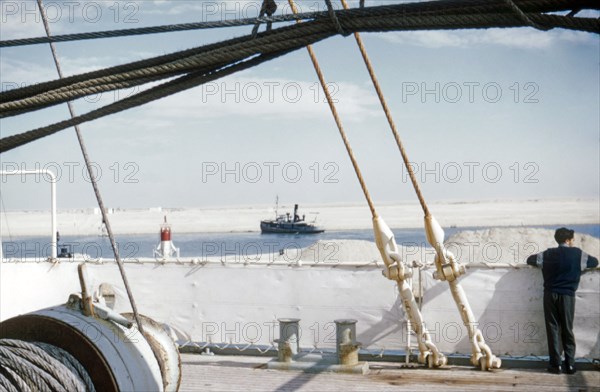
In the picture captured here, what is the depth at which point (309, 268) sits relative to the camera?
998 cm

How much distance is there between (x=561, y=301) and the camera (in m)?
8.67

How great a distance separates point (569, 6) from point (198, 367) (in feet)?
25.9

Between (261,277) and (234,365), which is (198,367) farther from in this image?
(261,277)

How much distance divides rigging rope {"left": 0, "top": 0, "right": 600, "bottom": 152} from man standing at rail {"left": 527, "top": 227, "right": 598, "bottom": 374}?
667 cm

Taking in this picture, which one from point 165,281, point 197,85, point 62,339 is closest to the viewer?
point 197,85

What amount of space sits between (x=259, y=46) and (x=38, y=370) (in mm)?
2132

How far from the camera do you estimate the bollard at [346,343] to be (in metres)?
9.02

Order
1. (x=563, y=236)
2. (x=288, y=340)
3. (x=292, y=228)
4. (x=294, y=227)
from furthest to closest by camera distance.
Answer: (x=292, y=228) < (x=294, y=227) < (x=288, y=340) < (x=563, y=236)

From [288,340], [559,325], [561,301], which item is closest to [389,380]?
[288,340]

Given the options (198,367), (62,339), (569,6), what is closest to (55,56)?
(62,339)

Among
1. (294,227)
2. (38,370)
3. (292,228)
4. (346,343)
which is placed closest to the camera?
(38,370)

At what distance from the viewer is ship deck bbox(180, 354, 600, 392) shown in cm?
809

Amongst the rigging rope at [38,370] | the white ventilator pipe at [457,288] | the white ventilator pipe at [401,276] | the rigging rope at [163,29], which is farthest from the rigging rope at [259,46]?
the white ventilator pipe at [401,276]

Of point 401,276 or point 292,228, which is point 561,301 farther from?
point 292,228
